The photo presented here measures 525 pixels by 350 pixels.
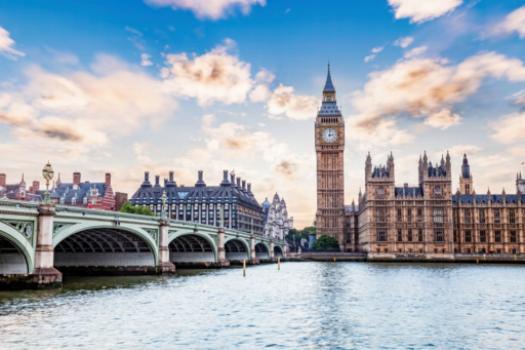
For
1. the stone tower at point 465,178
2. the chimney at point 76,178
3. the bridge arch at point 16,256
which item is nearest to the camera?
the bridge arch at point 16,256

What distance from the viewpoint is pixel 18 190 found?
11900cm

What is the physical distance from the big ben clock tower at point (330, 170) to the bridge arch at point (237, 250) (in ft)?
199

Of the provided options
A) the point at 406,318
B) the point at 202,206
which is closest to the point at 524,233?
the point at 202,206

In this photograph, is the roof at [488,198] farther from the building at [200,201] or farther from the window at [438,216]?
the building at [200,201]

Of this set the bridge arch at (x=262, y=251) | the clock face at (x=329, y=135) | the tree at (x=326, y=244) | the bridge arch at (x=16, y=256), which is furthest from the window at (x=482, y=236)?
the bridge arch at (x=16, y=256)

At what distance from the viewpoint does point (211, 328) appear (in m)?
26.3

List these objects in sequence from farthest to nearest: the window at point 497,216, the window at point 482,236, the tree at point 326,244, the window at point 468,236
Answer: the tree at point 326,244 < the window at point 468,236 < the window at point 482,236 < the window at point 497,216

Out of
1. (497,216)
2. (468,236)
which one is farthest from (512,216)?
(468,236)

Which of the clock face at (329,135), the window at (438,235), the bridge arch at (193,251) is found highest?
the clock face at (329,135)

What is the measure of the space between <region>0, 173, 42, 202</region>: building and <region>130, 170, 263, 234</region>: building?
37.0 metres

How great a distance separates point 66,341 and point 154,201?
147459 millimetres

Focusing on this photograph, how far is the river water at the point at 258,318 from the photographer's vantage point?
2302 cm

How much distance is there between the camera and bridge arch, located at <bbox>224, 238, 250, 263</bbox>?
104669 mm

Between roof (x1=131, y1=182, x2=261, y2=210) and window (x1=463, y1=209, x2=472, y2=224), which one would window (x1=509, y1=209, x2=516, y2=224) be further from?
roof (x1=131, y1=182, x2=261, y2=210)
